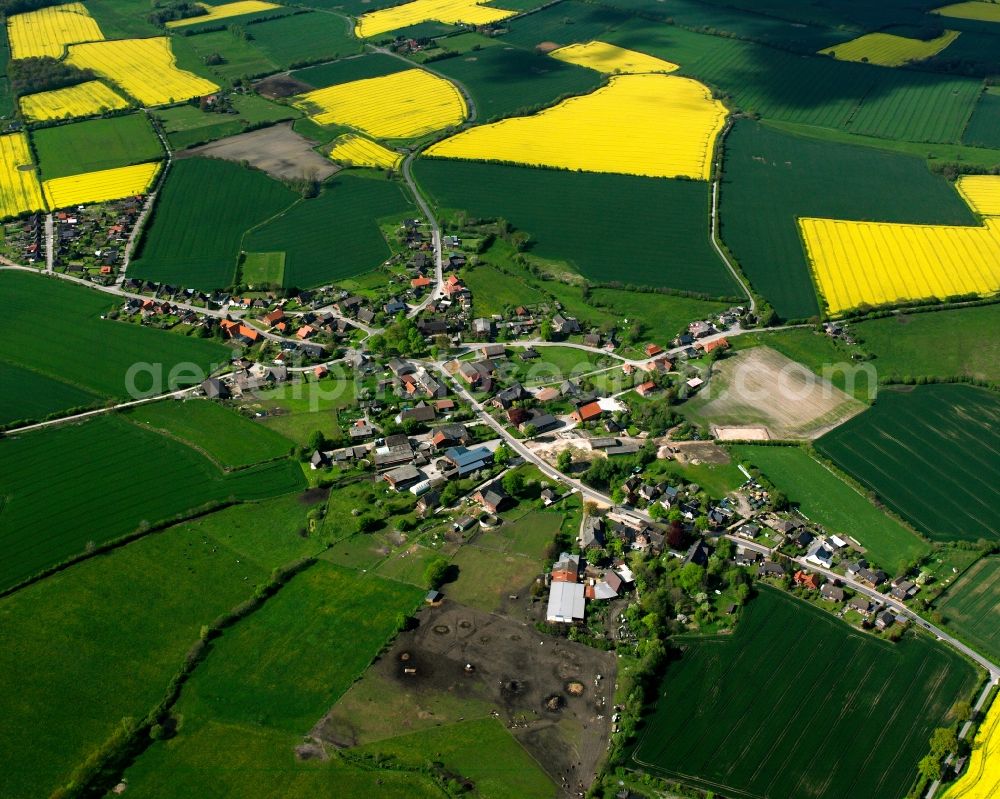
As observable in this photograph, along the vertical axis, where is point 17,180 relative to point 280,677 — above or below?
above

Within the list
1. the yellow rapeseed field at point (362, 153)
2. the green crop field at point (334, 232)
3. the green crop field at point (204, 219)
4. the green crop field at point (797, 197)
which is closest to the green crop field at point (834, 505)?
the green crop field at point (797, 197)

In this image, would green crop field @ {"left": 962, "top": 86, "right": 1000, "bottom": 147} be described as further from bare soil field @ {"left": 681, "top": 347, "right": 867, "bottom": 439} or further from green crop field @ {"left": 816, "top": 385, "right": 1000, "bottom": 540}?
bare soil field @ {"left": 681, "top": 347, "right": 867, "bottom": 439}

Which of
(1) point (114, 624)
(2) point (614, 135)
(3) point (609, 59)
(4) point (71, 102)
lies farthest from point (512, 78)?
(1) point (114, 624)

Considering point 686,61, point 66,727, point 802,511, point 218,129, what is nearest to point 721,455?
point 802,511

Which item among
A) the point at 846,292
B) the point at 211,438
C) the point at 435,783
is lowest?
the point at 435,783

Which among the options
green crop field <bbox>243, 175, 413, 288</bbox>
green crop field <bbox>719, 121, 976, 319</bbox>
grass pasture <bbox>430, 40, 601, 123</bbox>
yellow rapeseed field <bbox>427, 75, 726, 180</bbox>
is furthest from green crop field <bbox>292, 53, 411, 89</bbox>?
green crop field <bbox>719, 121, 976, 319</bbox>

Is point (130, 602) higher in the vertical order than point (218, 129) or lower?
lower

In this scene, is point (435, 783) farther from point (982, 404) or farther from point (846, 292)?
point (846, 292)

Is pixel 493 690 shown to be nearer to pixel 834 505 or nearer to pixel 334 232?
pixel 834 505
